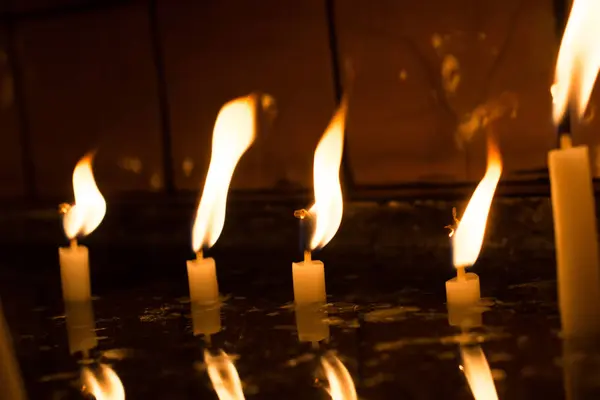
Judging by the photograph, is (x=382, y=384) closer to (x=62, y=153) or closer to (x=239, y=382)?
(x=239, y=382)

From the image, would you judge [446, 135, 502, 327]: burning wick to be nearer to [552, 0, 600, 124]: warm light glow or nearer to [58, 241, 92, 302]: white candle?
[552, 0, 600, 124]: warm light glow

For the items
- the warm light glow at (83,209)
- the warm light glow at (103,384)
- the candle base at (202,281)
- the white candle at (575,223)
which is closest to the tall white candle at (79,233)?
the warm light glow at (83,209)

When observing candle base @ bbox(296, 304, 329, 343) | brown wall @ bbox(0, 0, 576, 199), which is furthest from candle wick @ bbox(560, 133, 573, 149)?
brown wall @ bbox(0, 0, 576, 199)

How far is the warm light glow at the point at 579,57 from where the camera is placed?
0.61 m

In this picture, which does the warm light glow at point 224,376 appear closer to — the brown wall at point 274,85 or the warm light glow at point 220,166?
the warm light glow at point 220,166

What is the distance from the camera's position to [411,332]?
762mm

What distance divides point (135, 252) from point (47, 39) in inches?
17.0

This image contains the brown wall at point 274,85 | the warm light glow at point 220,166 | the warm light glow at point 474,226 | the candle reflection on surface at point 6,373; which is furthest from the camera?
the brown wall at point 274,85

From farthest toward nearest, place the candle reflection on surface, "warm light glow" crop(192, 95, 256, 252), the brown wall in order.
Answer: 1. the brown wall
2. "warm light glow" crop(192, 95, 256, 252)
3. the candle reflection on surface

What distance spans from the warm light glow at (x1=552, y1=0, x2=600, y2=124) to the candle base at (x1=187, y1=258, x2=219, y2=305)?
0.42 meters

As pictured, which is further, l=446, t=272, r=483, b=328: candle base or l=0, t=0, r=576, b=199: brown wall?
l=0, t=0, r=576, b=199: brown wall

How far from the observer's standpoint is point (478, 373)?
63cm

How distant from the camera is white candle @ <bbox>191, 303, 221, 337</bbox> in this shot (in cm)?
83

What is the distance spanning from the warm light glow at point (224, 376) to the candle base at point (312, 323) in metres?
0.08
